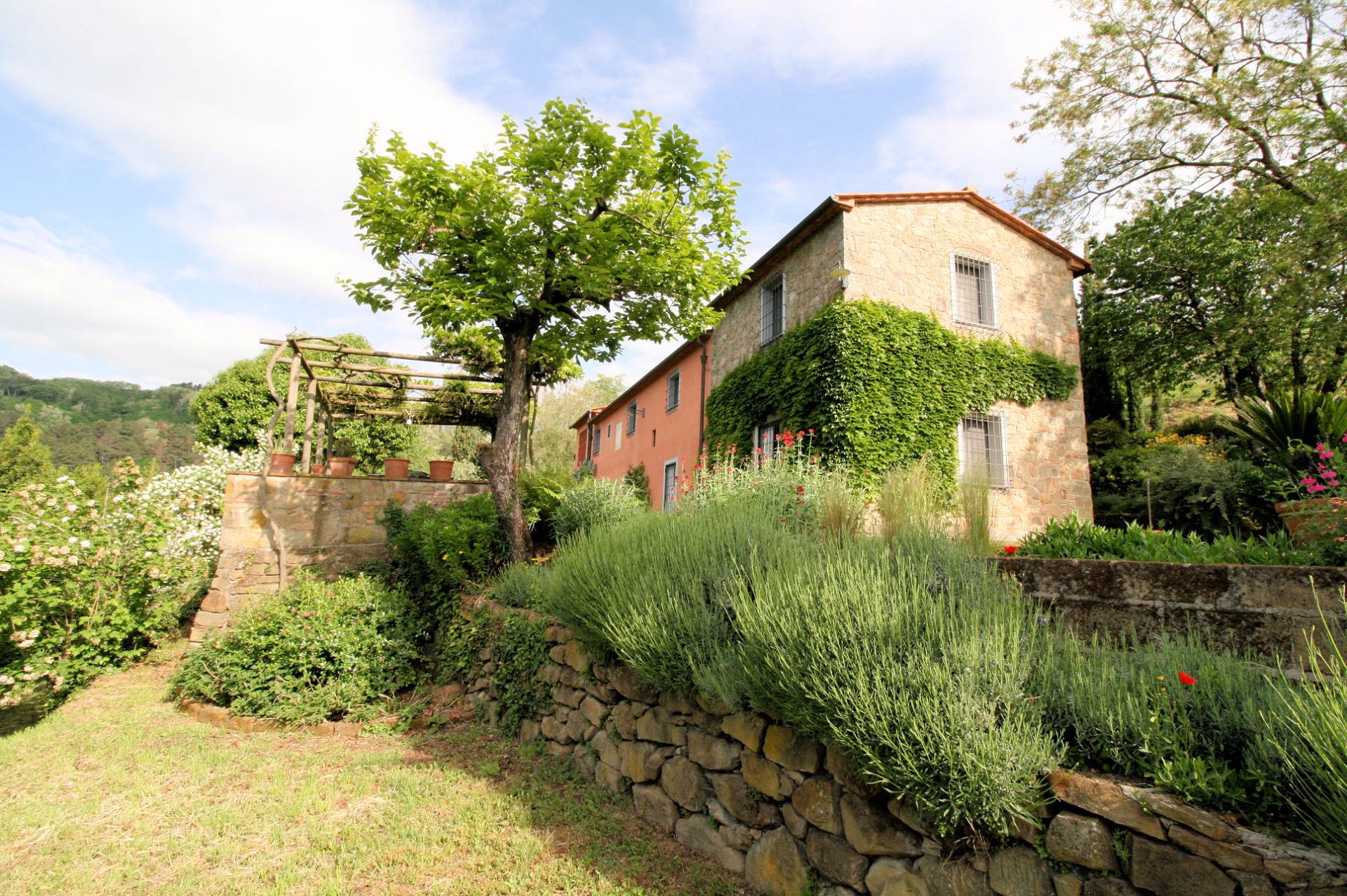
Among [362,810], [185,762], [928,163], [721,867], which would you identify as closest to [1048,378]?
[928,163]

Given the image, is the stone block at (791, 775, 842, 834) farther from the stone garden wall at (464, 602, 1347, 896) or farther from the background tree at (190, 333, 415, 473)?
the background tree at (190, 333, 415, 473)

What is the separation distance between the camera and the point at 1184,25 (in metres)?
11.8

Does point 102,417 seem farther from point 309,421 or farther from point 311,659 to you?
point 311,659

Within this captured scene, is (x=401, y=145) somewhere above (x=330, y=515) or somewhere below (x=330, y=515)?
above

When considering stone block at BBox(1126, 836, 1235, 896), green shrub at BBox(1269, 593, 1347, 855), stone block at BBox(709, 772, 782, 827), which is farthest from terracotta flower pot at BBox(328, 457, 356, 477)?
green shrub at BBox(1269, 593, 1347, 855)

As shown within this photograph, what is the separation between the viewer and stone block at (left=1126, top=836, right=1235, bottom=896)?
1.67 meters

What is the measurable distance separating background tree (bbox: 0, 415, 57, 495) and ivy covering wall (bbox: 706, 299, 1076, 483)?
86.5ft

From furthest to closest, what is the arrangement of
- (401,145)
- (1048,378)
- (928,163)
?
(928,163) < (1048,378) < (401,145)

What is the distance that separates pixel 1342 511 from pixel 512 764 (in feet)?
18.2

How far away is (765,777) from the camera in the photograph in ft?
9.77

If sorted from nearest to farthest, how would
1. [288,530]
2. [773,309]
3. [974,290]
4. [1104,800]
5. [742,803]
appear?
[1104,800], [742,803], [288,530], [974,290], [773,309]

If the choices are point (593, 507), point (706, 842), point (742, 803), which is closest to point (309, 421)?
point (593, 507)

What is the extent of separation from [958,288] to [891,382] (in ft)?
7.95

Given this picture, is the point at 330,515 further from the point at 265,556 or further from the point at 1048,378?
the point at 1048,378
